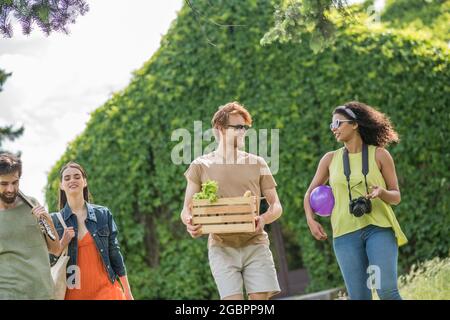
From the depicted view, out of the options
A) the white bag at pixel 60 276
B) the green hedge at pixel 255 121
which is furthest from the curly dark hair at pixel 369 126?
the green hedge at pixel 255 121

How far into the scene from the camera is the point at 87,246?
5.68 meters

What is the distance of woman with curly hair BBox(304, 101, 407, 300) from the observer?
530cm

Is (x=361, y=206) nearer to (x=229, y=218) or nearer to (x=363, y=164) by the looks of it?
(x=363, y=164)

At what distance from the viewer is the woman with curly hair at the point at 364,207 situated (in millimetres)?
5297

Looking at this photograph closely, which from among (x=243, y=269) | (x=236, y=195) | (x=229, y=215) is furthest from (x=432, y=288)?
(x=229, y=215)

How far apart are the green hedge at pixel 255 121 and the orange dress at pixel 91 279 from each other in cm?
545

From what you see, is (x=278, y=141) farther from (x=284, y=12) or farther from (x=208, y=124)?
(x=284, y=12)

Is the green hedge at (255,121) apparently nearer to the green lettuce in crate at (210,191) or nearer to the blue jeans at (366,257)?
the blue jeans at (366,257)

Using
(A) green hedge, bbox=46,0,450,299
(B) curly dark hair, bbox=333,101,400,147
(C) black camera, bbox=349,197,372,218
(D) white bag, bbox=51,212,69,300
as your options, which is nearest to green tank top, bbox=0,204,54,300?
(D) white bag, bbox=51,212,69,300

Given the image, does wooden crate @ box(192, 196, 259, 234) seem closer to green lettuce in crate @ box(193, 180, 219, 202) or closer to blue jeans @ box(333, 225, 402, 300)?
green lettuce in crate @ box(193, 180, 219, 202)

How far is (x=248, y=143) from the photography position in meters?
11.1

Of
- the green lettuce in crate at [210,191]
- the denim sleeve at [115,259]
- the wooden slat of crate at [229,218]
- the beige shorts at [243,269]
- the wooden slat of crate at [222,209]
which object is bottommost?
the beige shorts at [243,269]

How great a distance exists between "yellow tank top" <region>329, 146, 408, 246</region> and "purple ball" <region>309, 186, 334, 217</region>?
6 centimetres

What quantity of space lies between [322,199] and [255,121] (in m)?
5.59
